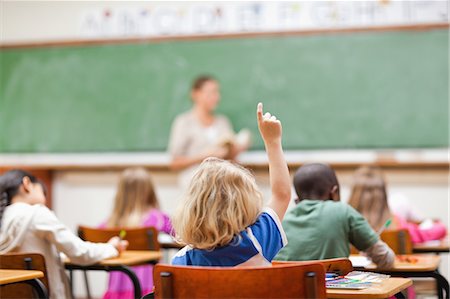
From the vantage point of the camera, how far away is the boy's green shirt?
3.10m

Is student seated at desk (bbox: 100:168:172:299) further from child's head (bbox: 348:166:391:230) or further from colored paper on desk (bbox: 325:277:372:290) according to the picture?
colored paper on desk (bbox: 325:277:372:290)

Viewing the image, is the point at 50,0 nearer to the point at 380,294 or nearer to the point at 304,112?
the point at 304,112

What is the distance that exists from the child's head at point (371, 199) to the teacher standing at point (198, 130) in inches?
89.7

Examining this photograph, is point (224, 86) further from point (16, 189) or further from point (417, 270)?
point (417, 270)

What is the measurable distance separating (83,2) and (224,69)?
1.47 meters

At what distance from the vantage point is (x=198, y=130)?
258 inches

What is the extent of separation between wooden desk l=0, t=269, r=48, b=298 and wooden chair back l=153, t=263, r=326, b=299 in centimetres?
83

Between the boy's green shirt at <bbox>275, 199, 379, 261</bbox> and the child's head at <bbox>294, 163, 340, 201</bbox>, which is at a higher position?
the child's head at <bbox>294, 163, 340, 201</bbox>

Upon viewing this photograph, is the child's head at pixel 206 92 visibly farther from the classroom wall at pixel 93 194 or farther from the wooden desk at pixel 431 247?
the wooden desk at pixel 431 247

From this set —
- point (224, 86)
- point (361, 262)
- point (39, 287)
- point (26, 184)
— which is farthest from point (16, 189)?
point (224, 86)

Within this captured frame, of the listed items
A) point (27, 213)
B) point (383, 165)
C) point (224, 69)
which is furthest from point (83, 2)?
point (27, 213)

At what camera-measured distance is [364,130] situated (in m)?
6.38

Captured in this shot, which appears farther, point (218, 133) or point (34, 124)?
point (34, 124)

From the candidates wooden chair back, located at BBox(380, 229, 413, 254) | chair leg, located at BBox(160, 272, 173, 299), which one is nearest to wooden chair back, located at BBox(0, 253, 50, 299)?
chair leg, located at BBox(160, 272, 173, 299)
